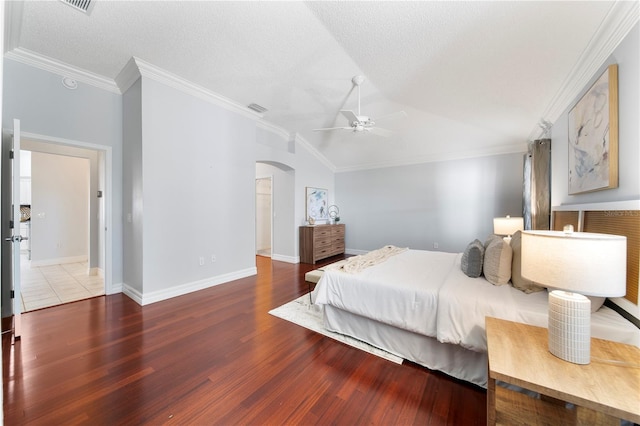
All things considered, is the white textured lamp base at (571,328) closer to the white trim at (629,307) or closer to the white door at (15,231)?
the white trim at (629,307)

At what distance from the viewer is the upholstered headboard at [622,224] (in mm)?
1457

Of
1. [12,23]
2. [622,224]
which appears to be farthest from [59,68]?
[622,224]

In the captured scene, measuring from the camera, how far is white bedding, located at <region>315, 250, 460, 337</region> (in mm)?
2047

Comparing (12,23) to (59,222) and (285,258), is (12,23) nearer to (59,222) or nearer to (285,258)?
(59,222)

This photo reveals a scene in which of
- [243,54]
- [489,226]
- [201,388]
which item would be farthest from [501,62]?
[201,388]

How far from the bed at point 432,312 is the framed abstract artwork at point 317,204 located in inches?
141

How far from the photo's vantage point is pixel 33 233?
5211 mm

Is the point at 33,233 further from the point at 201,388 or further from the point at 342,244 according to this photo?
the point at 342,244

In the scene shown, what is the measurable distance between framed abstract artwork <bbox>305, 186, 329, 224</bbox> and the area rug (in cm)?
292

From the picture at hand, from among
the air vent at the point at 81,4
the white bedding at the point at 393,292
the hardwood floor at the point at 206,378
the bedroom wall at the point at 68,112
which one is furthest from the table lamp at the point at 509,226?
the bedroom wall at the point at 68,112

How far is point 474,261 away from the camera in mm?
2316

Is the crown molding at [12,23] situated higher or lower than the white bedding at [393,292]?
higher

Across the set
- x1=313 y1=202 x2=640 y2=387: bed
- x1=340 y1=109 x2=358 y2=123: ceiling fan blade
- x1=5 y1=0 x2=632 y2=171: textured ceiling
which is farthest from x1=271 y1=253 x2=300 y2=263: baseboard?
x1=340 y1=109 x2=358 y2=123: ceiling fan blade

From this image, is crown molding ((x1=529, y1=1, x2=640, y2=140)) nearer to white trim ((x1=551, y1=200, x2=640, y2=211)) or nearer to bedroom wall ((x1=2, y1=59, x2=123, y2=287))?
white trim ((x1=551, y1=200, x2=640, y2=211))
